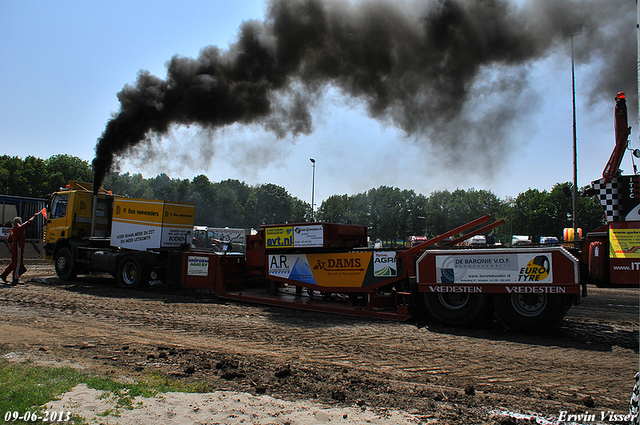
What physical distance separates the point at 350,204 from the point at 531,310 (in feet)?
240

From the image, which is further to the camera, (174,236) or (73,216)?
(73,216)

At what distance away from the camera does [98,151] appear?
16.8 meters

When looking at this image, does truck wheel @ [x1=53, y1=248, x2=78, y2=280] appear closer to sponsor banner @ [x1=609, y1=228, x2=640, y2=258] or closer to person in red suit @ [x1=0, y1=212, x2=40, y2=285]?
person in red suit @ [x1=0, y1=212, x2=40, y2=285]

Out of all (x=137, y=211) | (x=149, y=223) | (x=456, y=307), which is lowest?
(x=456, y=307)

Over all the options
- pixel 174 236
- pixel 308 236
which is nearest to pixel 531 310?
pixel 308 236

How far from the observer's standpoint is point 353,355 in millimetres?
6234

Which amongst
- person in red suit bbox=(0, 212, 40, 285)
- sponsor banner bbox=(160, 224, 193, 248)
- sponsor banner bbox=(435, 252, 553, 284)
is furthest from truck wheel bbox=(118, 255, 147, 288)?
sponsor banner bbox=(435, 252, 553, 284)

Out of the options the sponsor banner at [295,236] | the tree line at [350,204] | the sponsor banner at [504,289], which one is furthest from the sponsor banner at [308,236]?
the tree line at [350,204]

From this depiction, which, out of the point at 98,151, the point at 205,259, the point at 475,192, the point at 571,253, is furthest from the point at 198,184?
the point at 571,253

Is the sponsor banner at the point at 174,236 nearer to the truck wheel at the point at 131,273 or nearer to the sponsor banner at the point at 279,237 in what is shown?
the truck wheel at the point at 131,273

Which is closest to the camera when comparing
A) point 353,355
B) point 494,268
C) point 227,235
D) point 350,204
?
point 353,355

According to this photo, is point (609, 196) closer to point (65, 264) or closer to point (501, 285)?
point (501, 285)

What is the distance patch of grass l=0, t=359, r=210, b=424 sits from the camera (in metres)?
3.83

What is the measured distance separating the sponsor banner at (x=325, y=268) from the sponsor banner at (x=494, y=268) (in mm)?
1781
